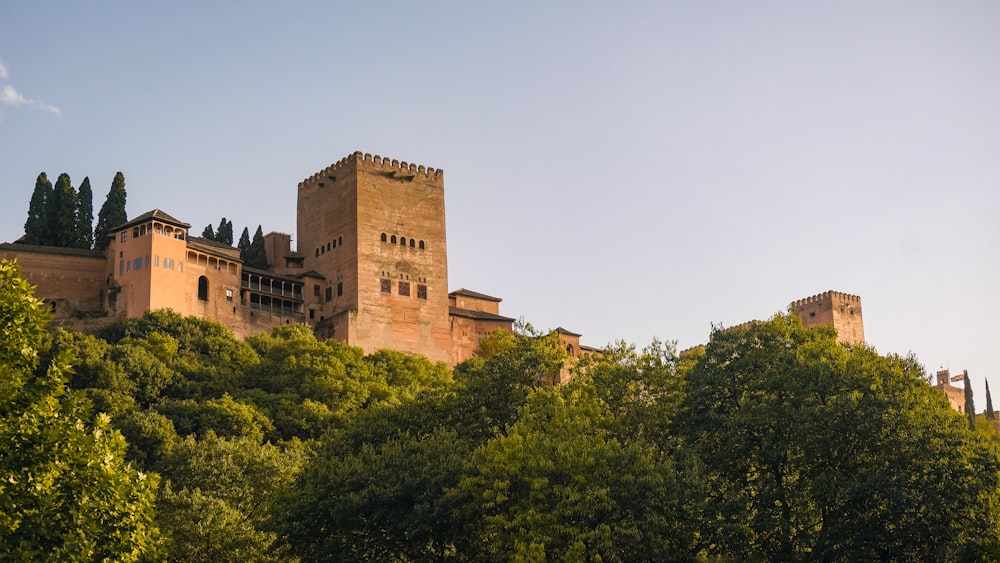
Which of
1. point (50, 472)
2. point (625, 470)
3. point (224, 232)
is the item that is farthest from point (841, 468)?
point (224, 232)

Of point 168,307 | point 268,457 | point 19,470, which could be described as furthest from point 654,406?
point 168,307

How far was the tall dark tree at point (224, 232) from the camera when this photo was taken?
3956 inches

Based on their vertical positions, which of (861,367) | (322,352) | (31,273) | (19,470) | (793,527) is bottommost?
(793,527)

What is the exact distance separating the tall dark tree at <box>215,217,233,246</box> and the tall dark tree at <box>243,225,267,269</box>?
2940mm

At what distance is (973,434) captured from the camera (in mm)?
38625

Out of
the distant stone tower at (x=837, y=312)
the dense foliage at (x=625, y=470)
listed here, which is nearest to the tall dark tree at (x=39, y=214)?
the dense foliage at (x=625, y=470)

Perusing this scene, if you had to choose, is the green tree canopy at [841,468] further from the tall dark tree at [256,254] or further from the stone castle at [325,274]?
the tall dark tree at [256,254]

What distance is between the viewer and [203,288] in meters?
84.0

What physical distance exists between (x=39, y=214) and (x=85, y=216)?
11.1 ft

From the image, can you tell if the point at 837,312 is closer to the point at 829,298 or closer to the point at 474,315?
the point at 829,298

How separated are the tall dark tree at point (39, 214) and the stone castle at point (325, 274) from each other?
5715 millimetres

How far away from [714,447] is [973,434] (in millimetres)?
8333

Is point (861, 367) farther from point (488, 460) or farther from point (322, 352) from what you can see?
point (322, 352)

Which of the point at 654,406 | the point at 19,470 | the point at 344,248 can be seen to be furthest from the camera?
the point at 344,248
